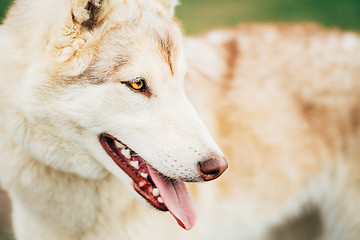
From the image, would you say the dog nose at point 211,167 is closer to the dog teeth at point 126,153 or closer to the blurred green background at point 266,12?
the dog teeth at point 126,153

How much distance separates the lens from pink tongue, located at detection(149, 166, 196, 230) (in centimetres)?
194

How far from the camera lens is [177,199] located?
2.01 m

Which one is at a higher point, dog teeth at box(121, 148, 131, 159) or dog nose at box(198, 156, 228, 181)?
dog nose at box(198, 156, 228, 181)

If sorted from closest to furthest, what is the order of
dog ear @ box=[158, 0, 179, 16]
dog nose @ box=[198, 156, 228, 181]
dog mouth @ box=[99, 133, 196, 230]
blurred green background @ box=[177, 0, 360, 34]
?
1. dog nose @ box=[198, 156, 228, 181]
2. dog mouth @ box=[99, 133, 196, 230]
3. dog ear @ box=[158, 0, 179, 16]
4. blurred green background @ box=[177, 0, 360, 34]

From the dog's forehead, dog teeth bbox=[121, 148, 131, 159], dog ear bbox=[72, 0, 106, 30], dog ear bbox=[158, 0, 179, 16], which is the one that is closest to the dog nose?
dog teeth bbox=[121, 148, 131, 159]

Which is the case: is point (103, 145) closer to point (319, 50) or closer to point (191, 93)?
point (191, 93)

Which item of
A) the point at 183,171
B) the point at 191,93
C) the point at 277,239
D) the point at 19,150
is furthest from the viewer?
the point at 277,239

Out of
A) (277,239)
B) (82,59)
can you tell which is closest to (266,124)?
(277,239)

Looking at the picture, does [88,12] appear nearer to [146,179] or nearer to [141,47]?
[141,47]

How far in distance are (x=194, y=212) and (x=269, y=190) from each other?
1.35 metres

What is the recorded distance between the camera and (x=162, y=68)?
1.94 m

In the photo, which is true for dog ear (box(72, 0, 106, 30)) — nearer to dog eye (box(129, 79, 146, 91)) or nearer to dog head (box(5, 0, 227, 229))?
dog head (box(5, 0, 227, 229))

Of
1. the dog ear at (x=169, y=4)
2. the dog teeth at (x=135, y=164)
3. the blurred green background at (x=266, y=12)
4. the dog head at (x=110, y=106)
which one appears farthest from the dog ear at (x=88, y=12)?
the blurred green background at (x=266, y=12)

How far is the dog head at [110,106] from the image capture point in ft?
6.02
